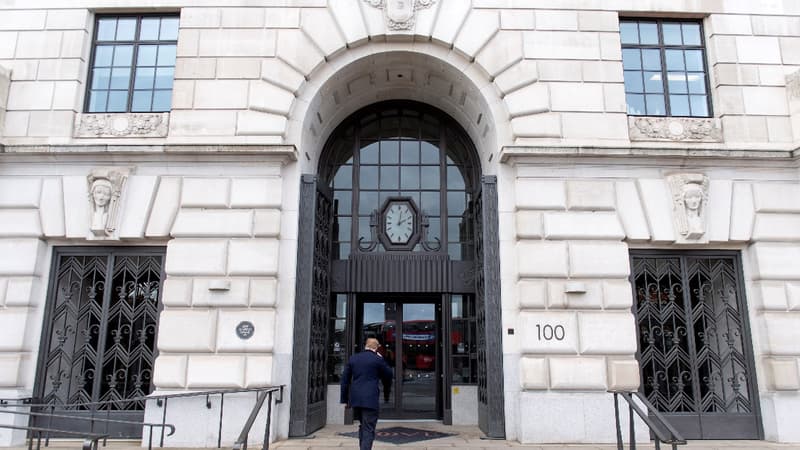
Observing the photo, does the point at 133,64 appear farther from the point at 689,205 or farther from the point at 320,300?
the point at 689,205

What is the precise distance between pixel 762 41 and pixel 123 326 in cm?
1421

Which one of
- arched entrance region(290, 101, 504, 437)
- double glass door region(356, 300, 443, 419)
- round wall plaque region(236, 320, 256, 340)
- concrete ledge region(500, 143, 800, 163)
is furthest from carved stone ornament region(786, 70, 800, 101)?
round wall plaque region(236, 320, 256, 340)

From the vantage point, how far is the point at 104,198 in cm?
1020

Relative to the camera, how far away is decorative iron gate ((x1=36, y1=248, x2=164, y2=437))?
1000 cm

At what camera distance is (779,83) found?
436 inches

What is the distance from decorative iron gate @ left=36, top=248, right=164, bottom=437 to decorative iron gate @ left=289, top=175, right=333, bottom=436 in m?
2.75

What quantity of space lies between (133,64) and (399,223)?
21.9ft

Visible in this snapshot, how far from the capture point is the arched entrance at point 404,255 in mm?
11781

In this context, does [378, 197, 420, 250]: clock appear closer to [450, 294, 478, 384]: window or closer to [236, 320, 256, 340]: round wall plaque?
[450, 294, 478, 384]: window

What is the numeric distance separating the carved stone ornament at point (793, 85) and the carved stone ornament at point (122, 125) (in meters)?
12.7

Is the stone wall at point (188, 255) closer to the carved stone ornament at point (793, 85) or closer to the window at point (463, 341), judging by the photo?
the window at point (463, 341)

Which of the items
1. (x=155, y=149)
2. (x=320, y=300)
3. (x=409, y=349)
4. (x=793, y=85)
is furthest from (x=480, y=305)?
(x=793, y=85)

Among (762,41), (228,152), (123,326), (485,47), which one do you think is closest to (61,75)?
(228,152)

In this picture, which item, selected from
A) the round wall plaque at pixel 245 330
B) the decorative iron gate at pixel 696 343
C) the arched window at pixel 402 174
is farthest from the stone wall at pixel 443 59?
the round wall plaque at pixel 245 330
